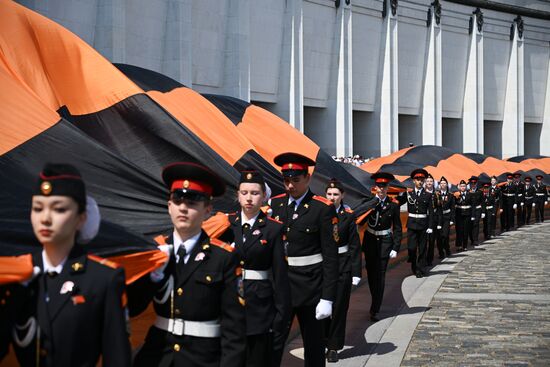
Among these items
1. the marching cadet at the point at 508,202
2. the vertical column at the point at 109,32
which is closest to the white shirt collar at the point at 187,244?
the vertical column at the point at 109,32

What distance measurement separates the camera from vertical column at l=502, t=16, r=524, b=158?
2052 inches

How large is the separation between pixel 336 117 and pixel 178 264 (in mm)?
34215

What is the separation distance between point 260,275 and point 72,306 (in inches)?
104

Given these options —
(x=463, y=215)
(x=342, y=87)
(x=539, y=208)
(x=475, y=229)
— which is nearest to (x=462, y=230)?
(x=463, y=215)

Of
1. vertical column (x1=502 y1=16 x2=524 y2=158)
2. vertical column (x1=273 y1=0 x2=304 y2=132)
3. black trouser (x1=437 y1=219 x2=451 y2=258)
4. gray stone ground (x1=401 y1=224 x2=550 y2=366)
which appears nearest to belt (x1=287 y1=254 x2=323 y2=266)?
gray stone ground (x1=401 y1=224 x2=550 y2=366)

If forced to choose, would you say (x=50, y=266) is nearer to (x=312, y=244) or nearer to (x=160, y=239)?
(x=160, y=239)

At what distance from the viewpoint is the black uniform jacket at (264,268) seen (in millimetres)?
5785

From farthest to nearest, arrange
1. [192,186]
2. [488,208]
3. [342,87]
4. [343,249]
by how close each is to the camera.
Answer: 1. [342,87]
2. [488,208]
3. [343,249]
4. [192,186]

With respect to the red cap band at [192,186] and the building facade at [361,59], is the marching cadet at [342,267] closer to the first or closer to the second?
the red cap band at [192,186]

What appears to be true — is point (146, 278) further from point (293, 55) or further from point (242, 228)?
point (293, 55)

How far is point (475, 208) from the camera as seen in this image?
20969 mm

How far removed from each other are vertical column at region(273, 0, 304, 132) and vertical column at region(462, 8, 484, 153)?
16.7 m

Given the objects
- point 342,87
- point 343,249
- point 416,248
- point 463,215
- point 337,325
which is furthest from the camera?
point 342,87

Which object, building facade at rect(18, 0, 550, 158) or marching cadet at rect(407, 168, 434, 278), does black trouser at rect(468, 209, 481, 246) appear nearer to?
marching cadet at rect(407, 168, 434, 278)
